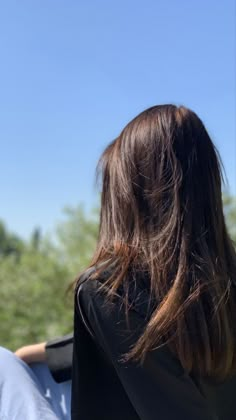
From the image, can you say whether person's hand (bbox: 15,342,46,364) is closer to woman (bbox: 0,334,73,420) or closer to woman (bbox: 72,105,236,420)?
woman (bbox: 0,334,73,420)

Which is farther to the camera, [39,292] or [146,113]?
[39,292]

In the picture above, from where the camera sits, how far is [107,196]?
38.3 inches

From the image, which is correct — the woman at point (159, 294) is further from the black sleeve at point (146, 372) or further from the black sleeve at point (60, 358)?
the black sleeve at point (60, 358)

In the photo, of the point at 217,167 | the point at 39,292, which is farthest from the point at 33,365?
the point at 39,292

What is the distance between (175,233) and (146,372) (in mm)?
252

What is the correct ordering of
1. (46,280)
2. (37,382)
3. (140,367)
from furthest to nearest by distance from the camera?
(46,280) → (37,382) → (140,367)

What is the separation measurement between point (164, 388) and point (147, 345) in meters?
0.09

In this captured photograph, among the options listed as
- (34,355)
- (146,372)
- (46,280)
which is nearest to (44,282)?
(46,280)

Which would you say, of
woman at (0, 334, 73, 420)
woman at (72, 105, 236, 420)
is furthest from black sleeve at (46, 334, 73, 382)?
woman at (72, 105, 236, 420)

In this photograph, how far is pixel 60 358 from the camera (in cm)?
128

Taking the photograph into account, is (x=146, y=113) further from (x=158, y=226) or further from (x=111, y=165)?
(x=158, y=226)

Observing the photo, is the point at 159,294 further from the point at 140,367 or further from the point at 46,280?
the point at 46,280

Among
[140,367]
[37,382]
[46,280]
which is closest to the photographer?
[140,367]

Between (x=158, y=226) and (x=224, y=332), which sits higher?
(x=158, y=226)
